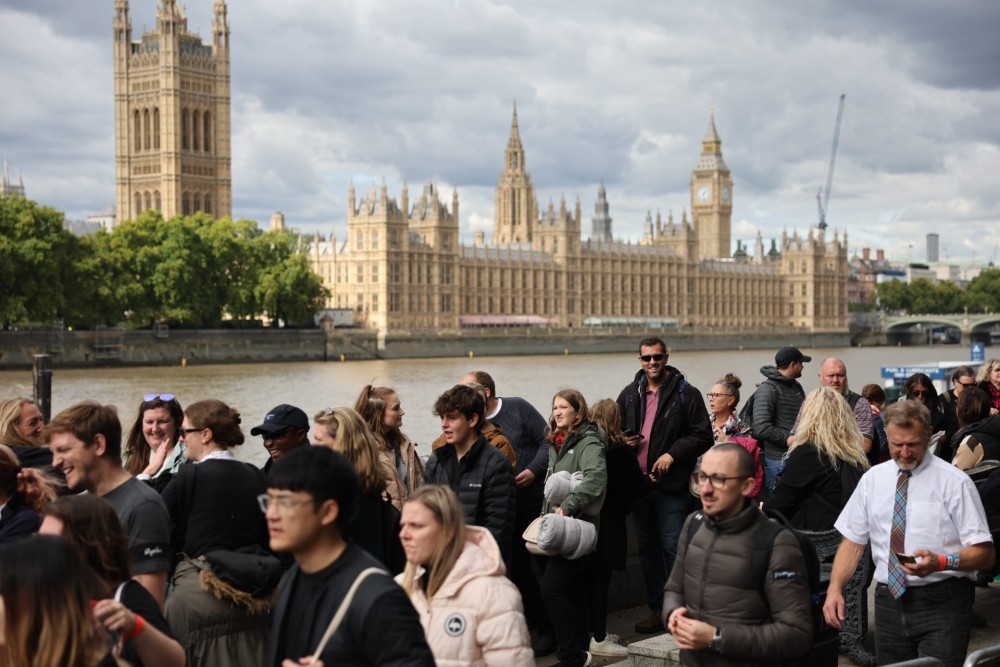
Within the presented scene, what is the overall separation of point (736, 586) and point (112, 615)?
1746 mm

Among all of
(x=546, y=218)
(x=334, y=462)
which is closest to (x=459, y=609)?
(x=334, y=462)

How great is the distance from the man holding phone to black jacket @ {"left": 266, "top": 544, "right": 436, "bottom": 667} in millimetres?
1921

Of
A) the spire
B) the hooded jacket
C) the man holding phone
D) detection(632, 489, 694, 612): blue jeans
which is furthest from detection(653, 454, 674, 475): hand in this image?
the spire

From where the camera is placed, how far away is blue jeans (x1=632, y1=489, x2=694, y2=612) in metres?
6.67

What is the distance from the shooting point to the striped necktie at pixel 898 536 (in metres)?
4.61

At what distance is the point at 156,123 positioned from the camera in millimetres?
81188

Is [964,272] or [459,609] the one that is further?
[964,272]

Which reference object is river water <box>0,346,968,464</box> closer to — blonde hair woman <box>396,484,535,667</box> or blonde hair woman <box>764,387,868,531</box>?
blonde hair woman <box>764,387,868,531</box>

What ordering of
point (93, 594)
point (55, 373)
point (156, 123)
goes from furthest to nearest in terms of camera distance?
point (156, 123), point (55, 373), point (93, 594)

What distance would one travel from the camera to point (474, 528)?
3.83 m

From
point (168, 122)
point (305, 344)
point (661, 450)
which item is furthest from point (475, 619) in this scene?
point (168, 122)

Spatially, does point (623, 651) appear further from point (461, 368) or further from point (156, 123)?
point (156, 123)

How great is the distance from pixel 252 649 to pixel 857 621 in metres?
2.64

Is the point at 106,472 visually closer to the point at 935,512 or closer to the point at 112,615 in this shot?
the point at 112,615
